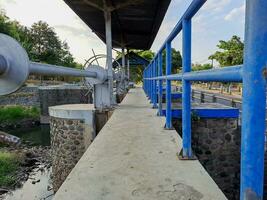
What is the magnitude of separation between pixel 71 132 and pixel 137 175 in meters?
3.61

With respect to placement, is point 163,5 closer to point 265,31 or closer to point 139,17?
point 139,17

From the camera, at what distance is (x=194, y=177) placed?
1.83 meters

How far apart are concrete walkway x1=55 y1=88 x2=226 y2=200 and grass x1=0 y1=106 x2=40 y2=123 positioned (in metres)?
20.0

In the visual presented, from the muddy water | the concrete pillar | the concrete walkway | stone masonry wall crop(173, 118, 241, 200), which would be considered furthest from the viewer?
the muddy water

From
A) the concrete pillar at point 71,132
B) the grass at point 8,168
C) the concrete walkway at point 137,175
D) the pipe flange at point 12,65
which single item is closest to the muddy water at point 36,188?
the grass at point 8,168

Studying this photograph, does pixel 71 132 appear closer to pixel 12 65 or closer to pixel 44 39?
pixel 12 65

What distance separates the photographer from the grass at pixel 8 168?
392 inches

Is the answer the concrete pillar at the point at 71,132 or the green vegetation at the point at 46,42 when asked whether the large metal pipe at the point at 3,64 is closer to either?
the concrete pillar at the point at 71,132

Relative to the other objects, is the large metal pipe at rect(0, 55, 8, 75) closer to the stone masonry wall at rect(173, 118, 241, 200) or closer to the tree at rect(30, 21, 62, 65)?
the stone masonry wall at rect(173, 118, 241, 200)

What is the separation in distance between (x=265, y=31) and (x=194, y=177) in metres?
1.23

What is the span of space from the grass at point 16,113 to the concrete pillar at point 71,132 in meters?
16.9

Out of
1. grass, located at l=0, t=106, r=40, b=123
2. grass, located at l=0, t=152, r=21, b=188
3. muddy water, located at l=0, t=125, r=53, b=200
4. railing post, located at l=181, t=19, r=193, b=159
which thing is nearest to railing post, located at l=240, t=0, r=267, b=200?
railing post, located at l=181, t=19, r=193, b=159

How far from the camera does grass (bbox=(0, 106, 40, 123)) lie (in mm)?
20578

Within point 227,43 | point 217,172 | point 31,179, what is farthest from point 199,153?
point 227,43
